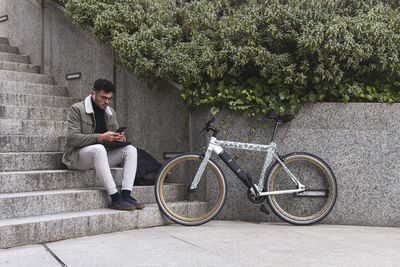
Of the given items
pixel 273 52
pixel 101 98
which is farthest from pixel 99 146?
pixel 273 52

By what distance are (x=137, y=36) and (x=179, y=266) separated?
3525mm

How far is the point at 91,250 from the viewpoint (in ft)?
12.2

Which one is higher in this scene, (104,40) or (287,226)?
(104,40)

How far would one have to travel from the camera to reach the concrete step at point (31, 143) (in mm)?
5262

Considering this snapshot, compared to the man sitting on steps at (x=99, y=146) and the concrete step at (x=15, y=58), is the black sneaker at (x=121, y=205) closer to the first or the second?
the man sitting on steps at (x=99, y=146)

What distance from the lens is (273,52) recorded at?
5.50 metres

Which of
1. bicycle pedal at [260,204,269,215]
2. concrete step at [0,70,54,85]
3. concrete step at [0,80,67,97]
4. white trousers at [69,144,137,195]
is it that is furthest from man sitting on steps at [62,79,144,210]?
concrete step at [0,70,54,85]

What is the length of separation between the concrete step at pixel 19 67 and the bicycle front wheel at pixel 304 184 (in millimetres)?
5336

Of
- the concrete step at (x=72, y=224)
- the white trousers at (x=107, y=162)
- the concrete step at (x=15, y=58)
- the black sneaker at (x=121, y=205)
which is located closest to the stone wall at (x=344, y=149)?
the white trousers at (x=107, y=162)

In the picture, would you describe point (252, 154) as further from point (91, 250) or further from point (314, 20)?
point (91, 250)

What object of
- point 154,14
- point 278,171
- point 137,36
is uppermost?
point 154,14

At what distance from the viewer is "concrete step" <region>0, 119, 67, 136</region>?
561 cm

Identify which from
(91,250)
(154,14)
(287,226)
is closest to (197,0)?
(154,14)

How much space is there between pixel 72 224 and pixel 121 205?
25.1 inches
